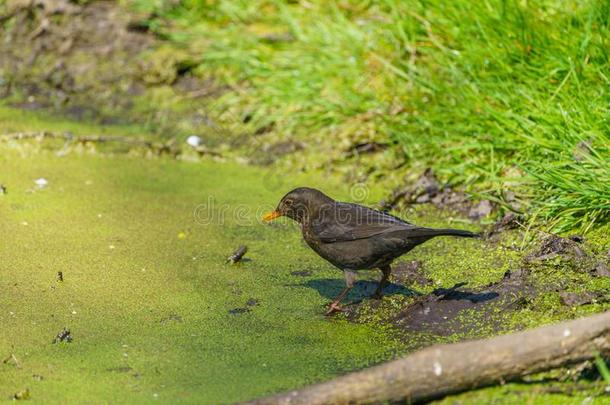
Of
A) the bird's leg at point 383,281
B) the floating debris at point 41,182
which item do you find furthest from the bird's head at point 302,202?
the floating debris at point 41,182

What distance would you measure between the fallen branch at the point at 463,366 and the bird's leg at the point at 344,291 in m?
1.45

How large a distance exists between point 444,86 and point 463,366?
12.0 ft

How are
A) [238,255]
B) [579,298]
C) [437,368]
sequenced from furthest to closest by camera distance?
1. [238,255]
2. [579,298]
3. [437,368]

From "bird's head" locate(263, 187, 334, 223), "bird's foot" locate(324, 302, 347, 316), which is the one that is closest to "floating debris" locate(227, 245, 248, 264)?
"bird's head" locate(263, 187, 334, 223)

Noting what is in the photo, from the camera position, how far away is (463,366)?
367 centimetres

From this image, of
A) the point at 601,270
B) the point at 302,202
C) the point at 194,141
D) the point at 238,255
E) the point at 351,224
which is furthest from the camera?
the point at 194,141

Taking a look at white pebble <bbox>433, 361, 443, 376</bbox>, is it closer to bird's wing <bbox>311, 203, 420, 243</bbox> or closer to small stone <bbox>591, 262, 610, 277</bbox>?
bird's wing <bbox>311, 203, 420, 243</bbox>

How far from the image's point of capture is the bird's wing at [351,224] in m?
5.27

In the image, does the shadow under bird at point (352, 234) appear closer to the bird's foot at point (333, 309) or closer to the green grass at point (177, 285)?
the bird's foot at point (333, 309)

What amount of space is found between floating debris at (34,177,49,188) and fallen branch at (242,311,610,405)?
12.6 feet

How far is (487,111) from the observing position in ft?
21.1

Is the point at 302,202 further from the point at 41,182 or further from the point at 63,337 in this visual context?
the point at 41,182

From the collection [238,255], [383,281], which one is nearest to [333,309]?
[383,281]

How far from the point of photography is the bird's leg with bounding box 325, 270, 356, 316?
5137 mm
